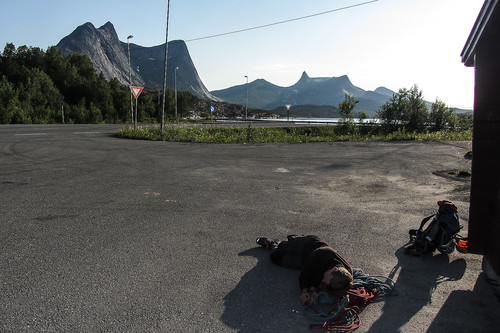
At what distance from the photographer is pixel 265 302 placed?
321 cm

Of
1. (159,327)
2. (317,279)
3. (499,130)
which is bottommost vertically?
(159,327)

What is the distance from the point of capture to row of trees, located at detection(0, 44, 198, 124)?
4081 cm

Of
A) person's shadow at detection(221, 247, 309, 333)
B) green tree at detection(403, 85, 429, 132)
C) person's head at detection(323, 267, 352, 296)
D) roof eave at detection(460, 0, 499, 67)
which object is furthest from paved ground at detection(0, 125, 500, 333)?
green tree at detection(403, 85, 429, 132)

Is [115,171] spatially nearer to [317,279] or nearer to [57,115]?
[317,279]

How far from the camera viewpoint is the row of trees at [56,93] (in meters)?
40.8

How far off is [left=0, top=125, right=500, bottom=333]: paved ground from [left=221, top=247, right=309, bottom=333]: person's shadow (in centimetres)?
2

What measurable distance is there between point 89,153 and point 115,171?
417cm

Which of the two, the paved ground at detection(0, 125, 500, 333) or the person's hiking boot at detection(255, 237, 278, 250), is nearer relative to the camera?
the paved ground at detection(0, 125, 500, 333)

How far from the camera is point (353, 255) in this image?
4328 millimetres

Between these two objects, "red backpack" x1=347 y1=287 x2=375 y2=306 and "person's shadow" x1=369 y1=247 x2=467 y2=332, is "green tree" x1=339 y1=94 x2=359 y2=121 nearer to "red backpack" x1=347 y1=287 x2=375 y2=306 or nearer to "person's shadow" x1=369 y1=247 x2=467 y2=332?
"person's shadow" x1=369 y1=247 x2=467 y2=332

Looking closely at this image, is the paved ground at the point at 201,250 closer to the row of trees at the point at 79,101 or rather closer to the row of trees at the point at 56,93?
the row of trees at the point at 79,101

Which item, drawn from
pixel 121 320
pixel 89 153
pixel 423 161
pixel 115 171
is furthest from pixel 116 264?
pixel 423 161

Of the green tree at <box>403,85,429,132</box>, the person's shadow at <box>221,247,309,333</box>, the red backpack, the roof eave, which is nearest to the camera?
the person's shadow at <box>221,247,309,333</box>

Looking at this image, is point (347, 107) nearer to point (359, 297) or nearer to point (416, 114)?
point (416, 114)
